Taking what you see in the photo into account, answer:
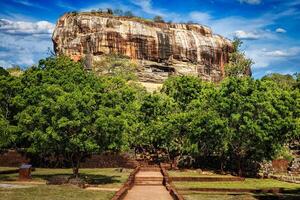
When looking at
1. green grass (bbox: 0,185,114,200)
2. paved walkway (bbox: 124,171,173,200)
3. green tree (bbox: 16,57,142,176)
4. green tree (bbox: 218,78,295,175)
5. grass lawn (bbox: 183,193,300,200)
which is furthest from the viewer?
green tree (bbox: 218,78,295,175)

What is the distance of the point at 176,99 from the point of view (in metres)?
51.2

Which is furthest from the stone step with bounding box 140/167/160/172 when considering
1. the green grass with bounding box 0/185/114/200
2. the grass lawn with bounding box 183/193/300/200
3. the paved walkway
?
the green grass with bounding box 0/185/114/200

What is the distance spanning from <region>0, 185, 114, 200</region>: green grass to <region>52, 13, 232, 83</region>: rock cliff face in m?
64.0

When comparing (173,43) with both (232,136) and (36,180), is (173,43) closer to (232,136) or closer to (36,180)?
(232,136)

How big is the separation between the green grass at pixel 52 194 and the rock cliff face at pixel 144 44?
6397 centimetres

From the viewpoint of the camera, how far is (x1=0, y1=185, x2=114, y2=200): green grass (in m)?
18.1

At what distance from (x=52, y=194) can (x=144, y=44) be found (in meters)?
69.3

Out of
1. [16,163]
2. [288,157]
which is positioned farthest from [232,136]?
[16,163]

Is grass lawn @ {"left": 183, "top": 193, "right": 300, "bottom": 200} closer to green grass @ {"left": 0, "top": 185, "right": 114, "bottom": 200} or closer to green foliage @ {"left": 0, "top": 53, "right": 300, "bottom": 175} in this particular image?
green grass @ {"left": 0, "top": 185, "right": 114, "bottom": 200}

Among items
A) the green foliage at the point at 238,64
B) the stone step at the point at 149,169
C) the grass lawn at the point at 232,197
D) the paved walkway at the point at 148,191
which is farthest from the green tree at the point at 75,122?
the green foliage at the point at 238,64

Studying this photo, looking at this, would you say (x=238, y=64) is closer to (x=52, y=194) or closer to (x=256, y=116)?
(x=256, y=116)

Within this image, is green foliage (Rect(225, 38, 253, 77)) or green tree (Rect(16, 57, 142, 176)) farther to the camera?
green foliage (Rect(225, 38, 253, 77))

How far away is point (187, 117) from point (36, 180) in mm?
16755

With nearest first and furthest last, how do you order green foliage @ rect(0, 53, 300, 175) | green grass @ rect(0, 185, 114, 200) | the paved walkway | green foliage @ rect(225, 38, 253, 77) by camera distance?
1. green grass @ rect(0, 185, 114, 200)
2. the paved walkway
3. green foliage @ rect(0, 53, 300, 175)
4. green foliage @ rect(225, 38, 253, 77)
